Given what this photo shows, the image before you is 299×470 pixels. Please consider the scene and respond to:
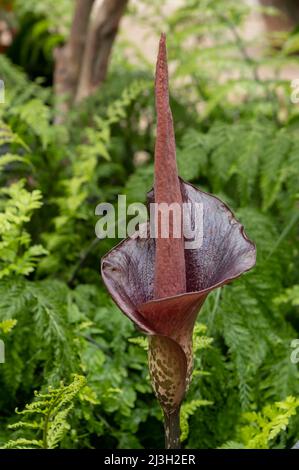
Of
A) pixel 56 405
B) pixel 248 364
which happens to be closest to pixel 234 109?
pixel 248 364

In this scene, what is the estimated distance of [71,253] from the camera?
0.98 m

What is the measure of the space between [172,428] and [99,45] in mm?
924

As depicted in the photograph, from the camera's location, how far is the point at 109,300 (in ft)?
2.85

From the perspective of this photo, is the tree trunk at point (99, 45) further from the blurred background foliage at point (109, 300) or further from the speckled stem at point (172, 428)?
the speckled stem at point (172, 428)

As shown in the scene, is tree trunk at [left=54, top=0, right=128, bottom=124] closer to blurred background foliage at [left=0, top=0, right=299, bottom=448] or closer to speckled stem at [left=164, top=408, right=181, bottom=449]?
blurred background foliage at [left=0, top=0, right=299, bottom=448]

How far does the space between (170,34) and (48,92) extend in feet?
1.67

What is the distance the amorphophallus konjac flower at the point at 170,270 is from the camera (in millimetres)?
472

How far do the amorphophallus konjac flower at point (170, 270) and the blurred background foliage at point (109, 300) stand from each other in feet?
0.31

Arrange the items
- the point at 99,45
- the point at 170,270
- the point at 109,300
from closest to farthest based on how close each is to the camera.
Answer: the point at 170,270
the point at 109,300
the point at 99,45

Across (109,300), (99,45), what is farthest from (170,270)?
(99,45)

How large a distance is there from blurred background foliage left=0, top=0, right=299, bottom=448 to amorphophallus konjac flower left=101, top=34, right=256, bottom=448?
10 centimetres

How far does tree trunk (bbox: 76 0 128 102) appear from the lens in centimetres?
130

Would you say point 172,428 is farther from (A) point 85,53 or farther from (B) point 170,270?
(A) point 85,53

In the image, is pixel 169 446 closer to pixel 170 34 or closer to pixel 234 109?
pixel 234 109
